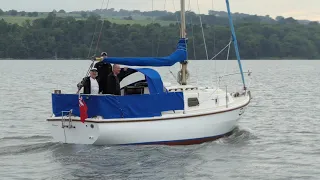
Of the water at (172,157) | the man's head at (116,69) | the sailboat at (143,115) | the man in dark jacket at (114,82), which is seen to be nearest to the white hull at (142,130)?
the sailboat at (143,115)

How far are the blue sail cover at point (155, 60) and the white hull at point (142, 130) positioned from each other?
184cm

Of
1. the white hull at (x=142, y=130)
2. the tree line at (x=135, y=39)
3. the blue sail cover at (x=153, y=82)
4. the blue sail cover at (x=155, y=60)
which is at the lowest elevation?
the white hull at (x=142, y=130)

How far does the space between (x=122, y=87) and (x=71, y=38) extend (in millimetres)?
76010

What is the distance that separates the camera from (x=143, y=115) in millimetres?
21125

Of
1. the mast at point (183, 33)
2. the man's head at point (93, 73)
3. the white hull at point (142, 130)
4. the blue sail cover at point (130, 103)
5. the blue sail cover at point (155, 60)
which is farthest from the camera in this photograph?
the mast at point (183, 33)

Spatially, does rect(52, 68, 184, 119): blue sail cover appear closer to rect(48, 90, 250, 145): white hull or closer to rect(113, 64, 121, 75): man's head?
rect(48, 90, 250, 145): white hull

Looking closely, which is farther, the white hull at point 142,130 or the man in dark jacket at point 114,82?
the man in dark jacket at point 114,82

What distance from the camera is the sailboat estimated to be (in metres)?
20.6

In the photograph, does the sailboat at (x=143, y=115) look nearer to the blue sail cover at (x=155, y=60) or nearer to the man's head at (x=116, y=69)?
the blue sail cover at (x=155, y=60)

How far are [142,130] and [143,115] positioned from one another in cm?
44

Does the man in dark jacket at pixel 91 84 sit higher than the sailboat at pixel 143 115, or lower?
higher

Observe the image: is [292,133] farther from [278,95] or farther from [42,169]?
[278,95]

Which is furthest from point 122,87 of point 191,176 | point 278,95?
point 278,95

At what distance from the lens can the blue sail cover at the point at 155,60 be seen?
2164 cm
